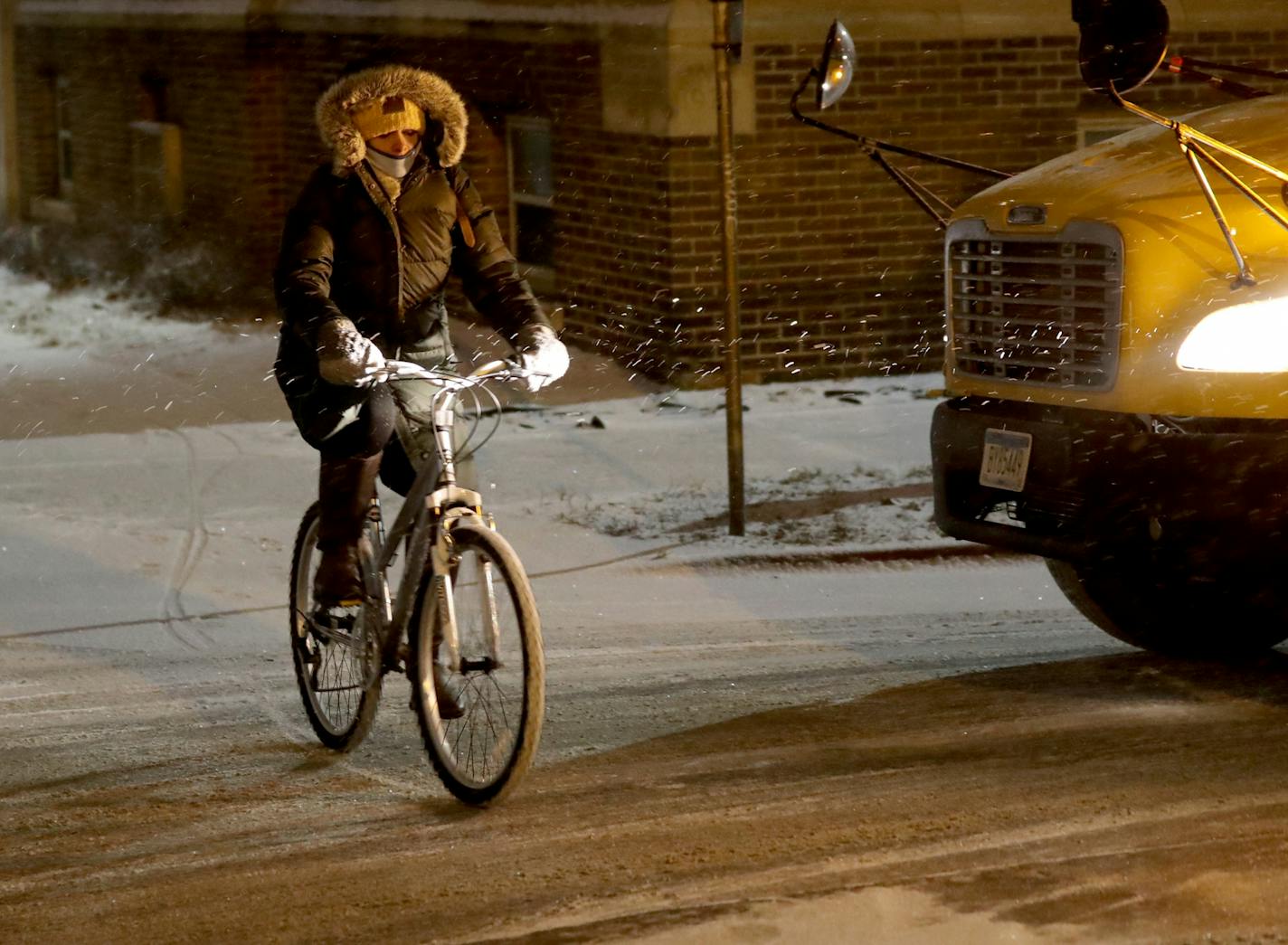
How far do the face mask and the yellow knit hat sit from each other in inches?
1.9

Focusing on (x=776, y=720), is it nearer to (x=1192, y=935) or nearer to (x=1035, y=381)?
(x=1035, y=381)

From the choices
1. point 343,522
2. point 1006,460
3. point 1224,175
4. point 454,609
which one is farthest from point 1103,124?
point 454,609

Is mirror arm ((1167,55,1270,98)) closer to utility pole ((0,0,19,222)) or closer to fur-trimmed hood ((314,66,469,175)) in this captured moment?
fur-trimmed hood ((314,66,469,175))

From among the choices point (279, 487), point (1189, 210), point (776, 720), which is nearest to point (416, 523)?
point (776, 720)

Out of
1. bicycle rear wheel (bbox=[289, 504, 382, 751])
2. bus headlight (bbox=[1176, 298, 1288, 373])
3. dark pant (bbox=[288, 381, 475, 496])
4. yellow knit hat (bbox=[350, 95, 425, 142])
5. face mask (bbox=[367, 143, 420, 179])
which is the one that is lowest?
bicycle rear wheel (bbox=[289, 504, 382, 751])

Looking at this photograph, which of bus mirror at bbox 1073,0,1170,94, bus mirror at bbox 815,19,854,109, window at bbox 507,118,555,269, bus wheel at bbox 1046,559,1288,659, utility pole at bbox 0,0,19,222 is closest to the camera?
bus mirror at bbox 1073,0,1170,94

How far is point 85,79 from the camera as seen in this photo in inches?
870

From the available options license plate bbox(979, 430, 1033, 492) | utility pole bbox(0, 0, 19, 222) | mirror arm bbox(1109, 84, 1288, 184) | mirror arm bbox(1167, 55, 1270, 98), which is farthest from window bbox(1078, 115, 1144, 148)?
utility pole bbox(0, 0, 19, 222)

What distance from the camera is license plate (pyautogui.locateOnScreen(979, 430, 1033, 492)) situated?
624 centimetres

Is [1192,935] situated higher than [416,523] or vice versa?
[416,523]

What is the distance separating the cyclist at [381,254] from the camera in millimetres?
5590

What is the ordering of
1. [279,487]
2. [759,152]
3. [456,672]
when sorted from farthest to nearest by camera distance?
[759,152]
[279,487]
[456,672]

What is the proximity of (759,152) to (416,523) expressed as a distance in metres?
8.00

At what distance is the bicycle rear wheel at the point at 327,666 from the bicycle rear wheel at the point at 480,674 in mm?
400
